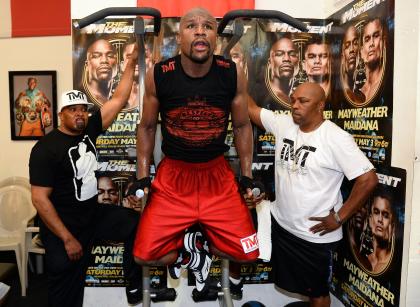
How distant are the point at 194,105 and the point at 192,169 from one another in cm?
32

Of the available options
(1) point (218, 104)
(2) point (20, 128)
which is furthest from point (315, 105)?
(2) point (20, 128)

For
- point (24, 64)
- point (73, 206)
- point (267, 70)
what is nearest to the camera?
point (73, 206)

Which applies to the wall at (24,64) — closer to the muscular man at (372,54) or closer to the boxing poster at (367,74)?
the boxing poster at (367,74)

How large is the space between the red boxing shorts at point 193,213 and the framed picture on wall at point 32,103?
9.61 feet

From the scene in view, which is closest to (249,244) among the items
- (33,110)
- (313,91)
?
(313,91)

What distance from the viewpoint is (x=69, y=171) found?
2344mm

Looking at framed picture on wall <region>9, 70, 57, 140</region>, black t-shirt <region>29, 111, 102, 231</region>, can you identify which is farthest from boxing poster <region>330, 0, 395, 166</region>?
framed picture on wall <region>9, 70, 57, 140</region>

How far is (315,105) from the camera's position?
7.59 feet

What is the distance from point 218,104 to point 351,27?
1.22 metres

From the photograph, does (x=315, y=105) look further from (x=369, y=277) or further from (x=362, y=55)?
(x=369, y=277)

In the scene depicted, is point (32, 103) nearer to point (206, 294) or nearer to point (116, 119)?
point (116, 119)

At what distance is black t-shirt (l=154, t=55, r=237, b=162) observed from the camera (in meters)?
1.80

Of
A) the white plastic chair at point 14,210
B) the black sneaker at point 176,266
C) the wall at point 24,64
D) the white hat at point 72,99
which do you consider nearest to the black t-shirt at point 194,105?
the black sneaker at point 176,266

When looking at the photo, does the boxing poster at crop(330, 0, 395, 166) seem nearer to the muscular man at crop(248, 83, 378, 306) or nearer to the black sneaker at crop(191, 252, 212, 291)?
the muscular man at crop(248, 83, 378, 306)
